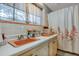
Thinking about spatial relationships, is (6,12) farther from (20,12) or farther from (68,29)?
(68,29)

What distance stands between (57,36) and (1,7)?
87 cm

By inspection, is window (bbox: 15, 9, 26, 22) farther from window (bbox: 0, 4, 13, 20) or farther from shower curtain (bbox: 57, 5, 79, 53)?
shower curtain (bbox: 57, 5, 79, 53)

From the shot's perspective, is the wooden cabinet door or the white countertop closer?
the white countertop

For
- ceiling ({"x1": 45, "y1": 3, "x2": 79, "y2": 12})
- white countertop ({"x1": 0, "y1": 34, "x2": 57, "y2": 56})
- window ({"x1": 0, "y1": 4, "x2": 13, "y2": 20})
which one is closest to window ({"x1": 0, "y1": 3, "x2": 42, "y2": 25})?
window ({"x1": 0, "y1": 4, "x2": 13, "y2": 20})

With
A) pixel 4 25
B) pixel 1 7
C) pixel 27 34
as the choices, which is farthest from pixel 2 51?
pixel 1 7

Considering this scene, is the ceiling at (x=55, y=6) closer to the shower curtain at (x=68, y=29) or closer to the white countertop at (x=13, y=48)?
the shower curtain at (x=68, y=29)

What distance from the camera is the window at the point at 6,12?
1.30 m

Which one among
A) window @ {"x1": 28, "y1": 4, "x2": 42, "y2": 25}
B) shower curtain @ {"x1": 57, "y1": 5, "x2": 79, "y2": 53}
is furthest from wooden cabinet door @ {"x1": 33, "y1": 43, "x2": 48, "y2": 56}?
window @ {"x1": 28, "y1": 4, "x2": 42, "y2": 25}

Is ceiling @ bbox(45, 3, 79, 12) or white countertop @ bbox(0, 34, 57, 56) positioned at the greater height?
ceiling @ bbox(45, 3, 79, 12)

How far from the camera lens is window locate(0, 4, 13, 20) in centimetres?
130

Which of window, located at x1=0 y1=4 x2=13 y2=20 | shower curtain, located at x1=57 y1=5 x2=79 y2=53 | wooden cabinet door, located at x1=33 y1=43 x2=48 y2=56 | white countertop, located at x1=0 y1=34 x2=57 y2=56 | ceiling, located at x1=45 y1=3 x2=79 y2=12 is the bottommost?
wooden cabinet door, located at x1=33 y1=43 x2=48 y2=56

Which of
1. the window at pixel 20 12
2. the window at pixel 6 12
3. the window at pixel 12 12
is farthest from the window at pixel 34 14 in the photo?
the window at pixel 6 12

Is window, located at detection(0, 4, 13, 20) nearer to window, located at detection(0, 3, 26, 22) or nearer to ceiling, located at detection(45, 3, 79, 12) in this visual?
window, located at detection(0, 3, 26, 22)

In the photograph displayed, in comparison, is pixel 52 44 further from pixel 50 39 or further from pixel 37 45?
pixel 37 45
